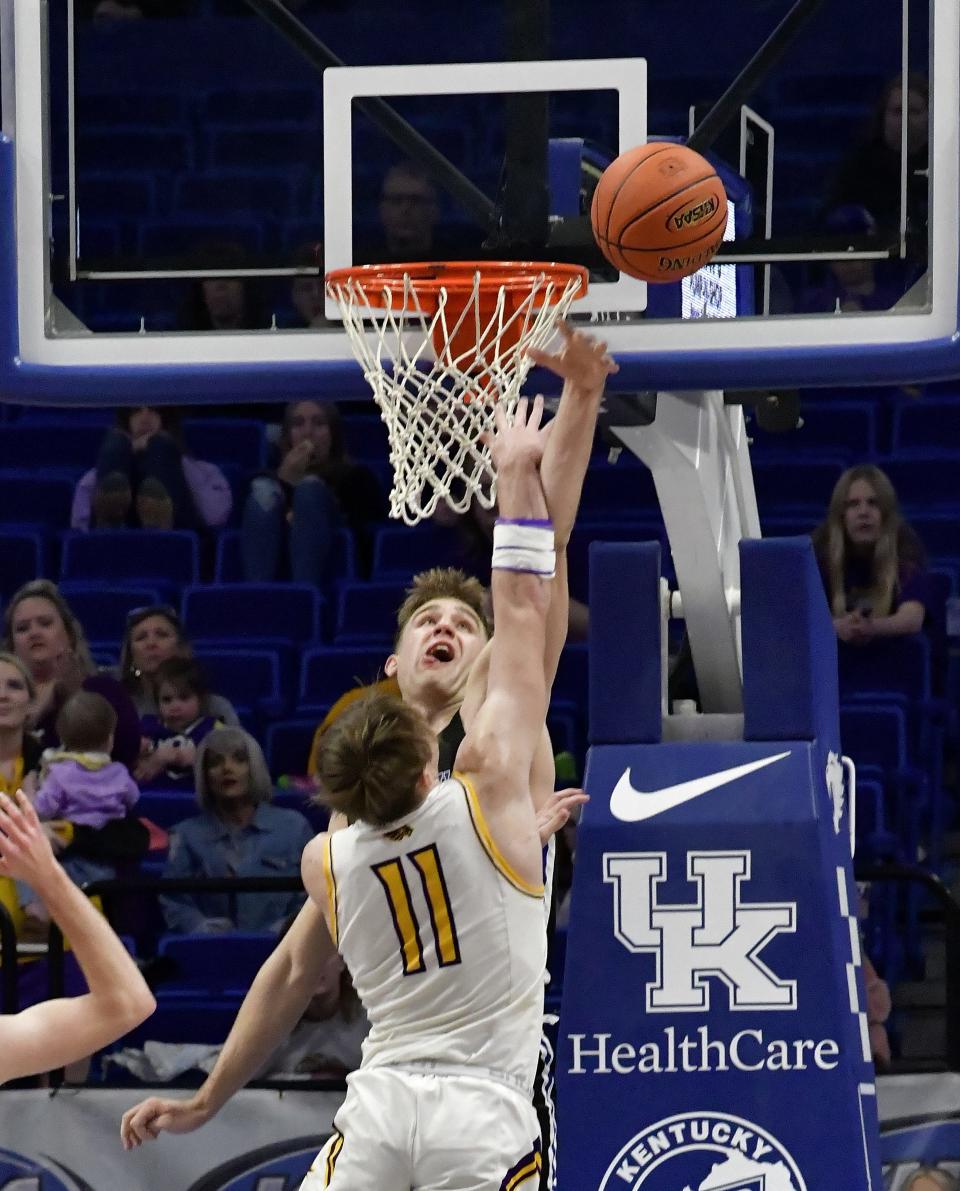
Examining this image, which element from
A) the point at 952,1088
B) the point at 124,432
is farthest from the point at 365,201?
the point at 952,1088

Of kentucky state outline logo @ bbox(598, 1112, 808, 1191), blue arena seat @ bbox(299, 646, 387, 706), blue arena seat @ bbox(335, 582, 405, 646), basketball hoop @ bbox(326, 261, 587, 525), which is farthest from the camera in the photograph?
blue arena seat @ bbox(335, 582, 405, 646)

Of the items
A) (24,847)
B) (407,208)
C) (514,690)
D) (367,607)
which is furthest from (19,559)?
(24,847)

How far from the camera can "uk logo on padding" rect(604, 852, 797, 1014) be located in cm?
533

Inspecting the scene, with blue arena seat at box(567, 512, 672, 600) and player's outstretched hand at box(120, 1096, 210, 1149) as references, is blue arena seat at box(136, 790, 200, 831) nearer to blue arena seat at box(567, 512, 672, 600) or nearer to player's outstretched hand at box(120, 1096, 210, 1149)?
blue arena seat at box(567, 512, 672, 600)

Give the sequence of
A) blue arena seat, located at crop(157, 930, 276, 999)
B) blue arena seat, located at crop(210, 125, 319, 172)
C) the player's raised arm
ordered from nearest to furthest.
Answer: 1. the player's raised arm
2. blue arena seat, located at crop(157, 930, 276, 999)
3. blue arena seat, located at crop(210, 125, 319, 172)

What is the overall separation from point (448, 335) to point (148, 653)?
399 cm

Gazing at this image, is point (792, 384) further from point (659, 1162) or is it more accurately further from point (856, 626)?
point (856, 626)

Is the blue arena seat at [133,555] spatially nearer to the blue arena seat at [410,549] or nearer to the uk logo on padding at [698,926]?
the blue arena seat at [410,549]

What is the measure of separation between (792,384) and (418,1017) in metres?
1.60

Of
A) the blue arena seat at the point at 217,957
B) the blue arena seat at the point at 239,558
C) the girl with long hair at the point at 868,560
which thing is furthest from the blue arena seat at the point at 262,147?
the blue arena seat at the point at 217,957

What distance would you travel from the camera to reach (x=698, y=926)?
17.6 feet

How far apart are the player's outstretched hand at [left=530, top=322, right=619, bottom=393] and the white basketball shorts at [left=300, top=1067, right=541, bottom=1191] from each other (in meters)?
1.33

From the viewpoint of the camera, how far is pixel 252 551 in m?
9.21

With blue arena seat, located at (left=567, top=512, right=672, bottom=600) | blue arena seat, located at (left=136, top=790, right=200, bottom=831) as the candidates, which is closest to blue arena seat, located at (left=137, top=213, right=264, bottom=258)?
blue arena seat, located at (left=567, top=512, right=672, bottom=600)
